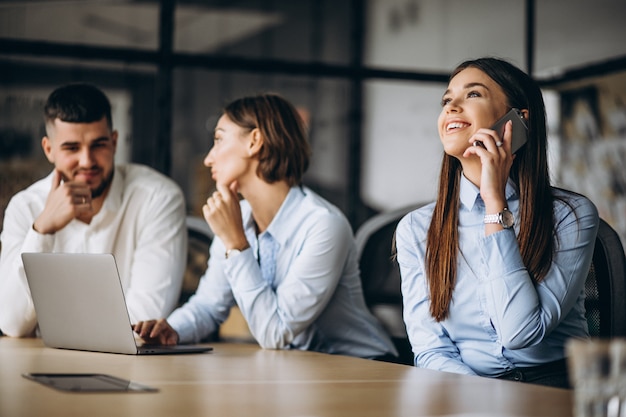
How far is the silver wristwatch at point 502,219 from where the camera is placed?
85.7 inches

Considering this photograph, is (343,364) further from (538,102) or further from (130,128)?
(130,128)

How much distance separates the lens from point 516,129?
90.1 inches

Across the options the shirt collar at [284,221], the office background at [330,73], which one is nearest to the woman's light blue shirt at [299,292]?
the shirt collar at [284,221]

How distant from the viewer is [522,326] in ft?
6.82

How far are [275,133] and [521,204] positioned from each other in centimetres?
99

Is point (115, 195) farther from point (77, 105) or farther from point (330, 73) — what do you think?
point (330, 73)

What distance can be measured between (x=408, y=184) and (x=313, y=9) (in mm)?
1082

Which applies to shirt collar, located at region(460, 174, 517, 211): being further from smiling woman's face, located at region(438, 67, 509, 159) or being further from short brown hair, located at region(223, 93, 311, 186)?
short brown hair, located at region(223, 93, 311, 186)

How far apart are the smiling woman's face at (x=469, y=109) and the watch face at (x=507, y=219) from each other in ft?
0.72

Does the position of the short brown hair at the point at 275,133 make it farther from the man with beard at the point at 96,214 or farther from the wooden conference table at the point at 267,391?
the wooden conference table at the point at 267,391

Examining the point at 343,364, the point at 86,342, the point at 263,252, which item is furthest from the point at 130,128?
the point at 343,364

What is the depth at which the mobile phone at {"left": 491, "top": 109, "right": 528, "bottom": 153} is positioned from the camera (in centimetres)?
229

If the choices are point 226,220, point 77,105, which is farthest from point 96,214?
point 226,220

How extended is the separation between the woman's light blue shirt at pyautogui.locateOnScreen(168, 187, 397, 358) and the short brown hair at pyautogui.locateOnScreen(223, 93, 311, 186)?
0.10 meters
